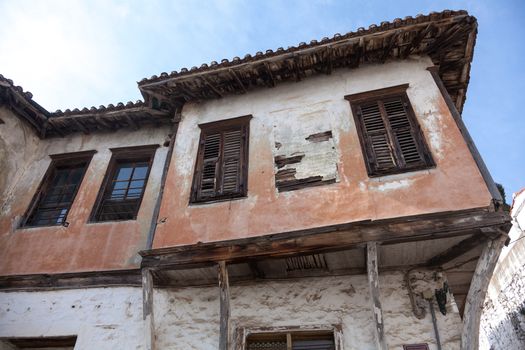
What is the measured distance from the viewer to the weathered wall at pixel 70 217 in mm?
6496

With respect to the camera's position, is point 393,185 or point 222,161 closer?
point 393,185

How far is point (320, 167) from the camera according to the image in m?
5.74

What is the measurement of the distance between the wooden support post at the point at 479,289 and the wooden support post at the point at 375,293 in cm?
98

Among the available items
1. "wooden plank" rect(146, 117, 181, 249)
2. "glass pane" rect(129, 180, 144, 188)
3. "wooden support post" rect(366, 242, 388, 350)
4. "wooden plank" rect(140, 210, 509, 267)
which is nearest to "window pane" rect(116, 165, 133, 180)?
"glass pane" rect(129, 180, 144, 188)

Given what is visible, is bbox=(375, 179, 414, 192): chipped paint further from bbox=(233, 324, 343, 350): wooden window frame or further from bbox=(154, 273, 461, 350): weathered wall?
bbox=(233, 324, 343, 350): wooden window frame

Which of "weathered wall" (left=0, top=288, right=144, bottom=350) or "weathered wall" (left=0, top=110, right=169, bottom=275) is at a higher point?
"weathered wall" (left=0, top=110, right=169, bottom=275)

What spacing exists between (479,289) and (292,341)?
93.1 inches

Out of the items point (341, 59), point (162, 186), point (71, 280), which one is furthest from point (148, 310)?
point (341, 59)

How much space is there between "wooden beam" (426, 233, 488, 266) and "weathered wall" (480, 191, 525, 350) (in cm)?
610

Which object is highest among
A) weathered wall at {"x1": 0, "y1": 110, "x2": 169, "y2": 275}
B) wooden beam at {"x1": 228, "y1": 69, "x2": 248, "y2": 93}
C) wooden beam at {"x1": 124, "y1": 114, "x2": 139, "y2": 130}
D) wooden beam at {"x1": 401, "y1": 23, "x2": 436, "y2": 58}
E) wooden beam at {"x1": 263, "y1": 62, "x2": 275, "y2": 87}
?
wooden beam at {"x1": 124, "y1": 114, "x2": 139, "y2": 130}

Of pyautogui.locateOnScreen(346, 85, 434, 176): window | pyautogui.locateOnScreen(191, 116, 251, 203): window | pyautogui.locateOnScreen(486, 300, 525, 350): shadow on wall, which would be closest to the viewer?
pyautogui.locateOnScreen(346, 85, 434, 176): window

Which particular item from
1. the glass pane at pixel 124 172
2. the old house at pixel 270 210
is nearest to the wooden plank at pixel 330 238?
the old house at pixel 270 210

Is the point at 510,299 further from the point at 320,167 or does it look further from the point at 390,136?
the point at 320,167

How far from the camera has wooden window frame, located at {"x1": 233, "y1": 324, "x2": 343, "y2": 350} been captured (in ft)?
16.1
